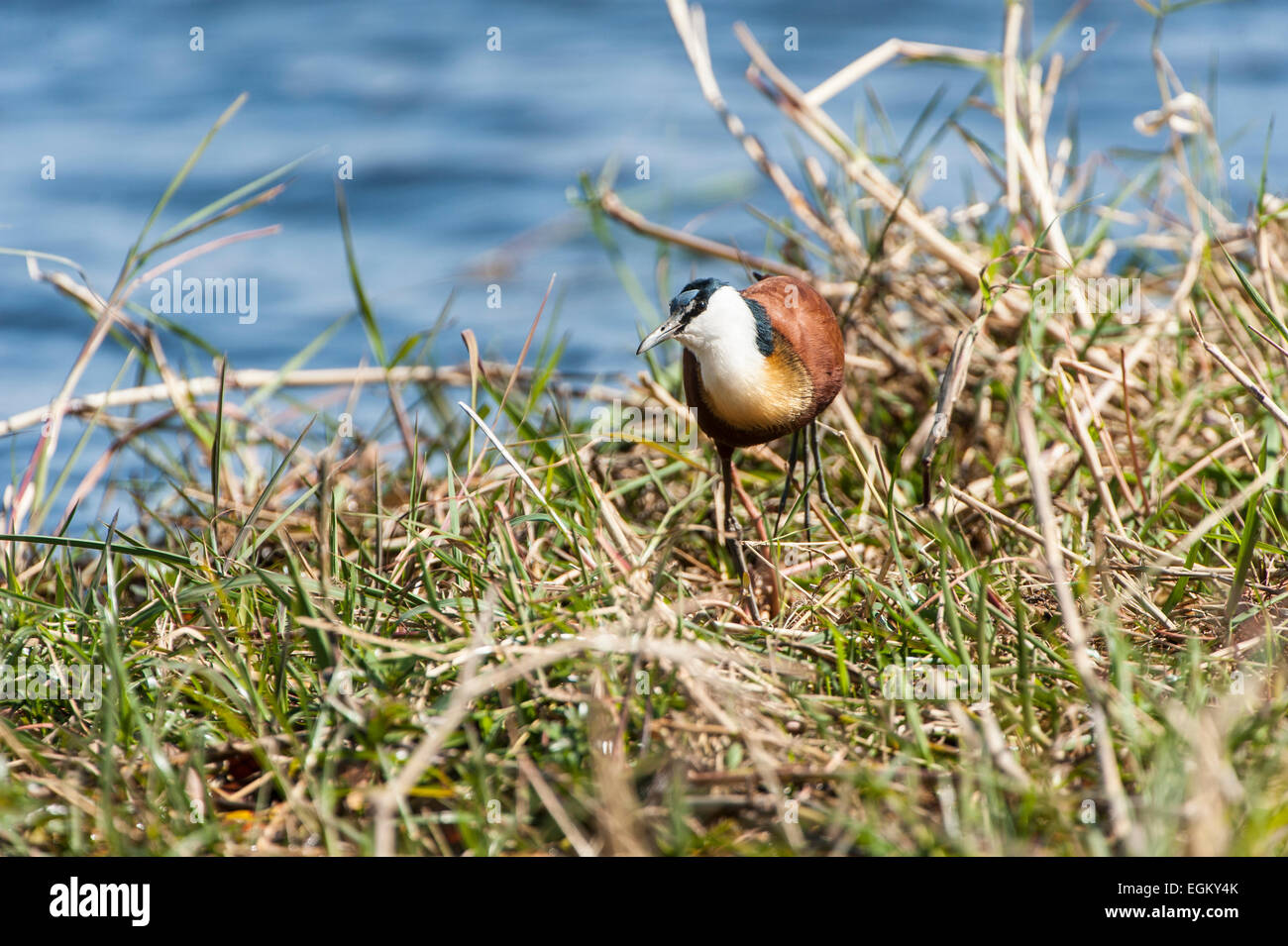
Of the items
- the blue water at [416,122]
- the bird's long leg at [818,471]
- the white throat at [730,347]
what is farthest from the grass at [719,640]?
the blue water at [416,122]

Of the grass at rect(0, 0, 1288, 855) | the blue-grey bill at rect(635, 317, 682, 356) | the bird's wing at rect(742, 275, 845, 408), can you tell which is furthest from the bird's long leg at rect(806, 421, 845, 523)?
the blue-grey bill at rect(635, 317, 682, 356)

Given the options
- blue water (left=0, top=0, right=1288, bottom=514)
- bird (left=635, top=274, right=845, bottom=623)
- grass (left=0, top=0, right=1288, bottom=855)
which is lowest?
grass (left=0, top=0, right=1288, bottom=855)

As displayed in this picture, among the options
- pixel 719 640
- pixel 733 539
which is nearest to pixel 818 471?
pixel 733 539

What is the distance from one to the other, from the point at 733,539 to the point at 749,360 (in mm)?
483

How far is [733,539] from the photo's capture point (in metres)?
3.07

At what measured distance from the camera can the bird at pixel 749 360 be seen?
9.46 ft

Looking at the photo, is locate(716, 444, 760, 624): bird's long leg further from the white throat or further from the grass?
the white throat

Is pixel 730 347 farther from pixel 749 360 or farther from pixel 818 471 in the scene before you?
pixel 818 471

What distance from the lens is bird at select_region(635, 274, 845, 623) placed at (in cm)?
288

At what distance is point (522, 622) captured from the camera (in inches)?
98.0

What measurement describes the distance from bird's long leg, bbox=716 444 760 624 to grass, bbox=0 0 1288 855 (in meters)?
0.08

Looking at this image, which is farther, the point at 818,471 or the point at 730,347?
the point at 818,471

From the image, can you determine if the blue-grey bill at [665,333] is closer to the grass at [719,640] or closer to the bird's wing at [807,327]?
the bird's wing at [807,327]

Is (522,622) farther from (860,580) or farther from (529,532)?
(860,580)
